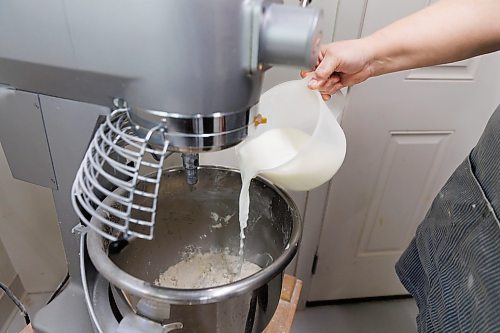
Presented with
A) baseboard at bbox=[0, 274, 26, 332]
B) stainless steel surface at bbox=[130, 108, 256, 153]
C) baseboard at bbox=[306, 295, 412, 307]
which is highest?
stainless steel surface at bbox=[130, 108, 256, 153]

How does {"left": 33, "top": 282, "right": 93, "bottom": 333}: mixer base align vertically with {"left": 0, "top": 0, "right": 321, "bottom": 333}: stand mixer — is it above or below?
below

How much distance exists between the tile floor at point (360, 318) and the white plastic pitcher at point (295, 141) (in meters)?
0.92

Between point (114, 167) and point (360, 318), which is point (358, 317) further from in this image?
point (114, 167)

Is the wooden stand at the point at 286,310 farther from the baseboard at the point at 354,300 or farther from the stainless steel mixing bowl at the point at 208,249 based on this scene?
the baseboard at the point at 354,300

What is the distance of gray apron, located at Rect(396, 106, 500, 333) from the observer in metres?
0.48

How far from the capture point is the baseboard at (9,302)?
3.93 feet

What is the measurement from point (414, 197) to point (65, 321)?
3.31ft

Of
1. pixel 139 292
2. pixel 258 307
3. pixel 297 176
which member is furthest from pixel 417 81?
pixel 139 292

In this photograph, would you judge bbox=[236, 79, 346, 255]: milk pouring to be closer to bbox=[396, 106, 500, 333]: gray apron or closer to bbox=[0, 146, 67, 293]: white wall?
bbox=[396, 106, 500, 333]: gray apron

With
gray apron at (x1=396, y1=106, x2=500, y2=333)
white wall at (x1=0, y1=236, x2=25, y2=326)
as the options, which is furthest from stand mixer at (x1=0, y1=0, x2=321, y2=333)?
white wall at (x1=0, y1=236, x2=25, y2=326)

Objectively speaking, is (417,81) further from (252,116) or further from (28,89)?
(28,89)

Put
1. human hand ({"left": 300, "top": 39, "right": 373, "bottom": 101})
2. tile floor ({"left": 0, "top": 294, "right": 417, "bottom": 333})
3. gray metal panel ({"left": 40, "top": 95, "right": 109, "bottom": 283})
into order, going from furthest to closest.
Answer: tile floor ({"left": 0, "top": 294, "right": 417, "bottom": 333})
human hand ({"left": 300, "top": 39, "right": 373, "bottom": 101})
gray metal panel ({"left": 40, "top": 95, "right": 109, "bottom": 283})

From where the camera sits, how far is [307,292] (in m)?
1.37

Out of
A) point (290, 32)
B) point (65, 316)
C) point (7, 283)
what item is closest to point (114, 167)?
point (290, 32)
